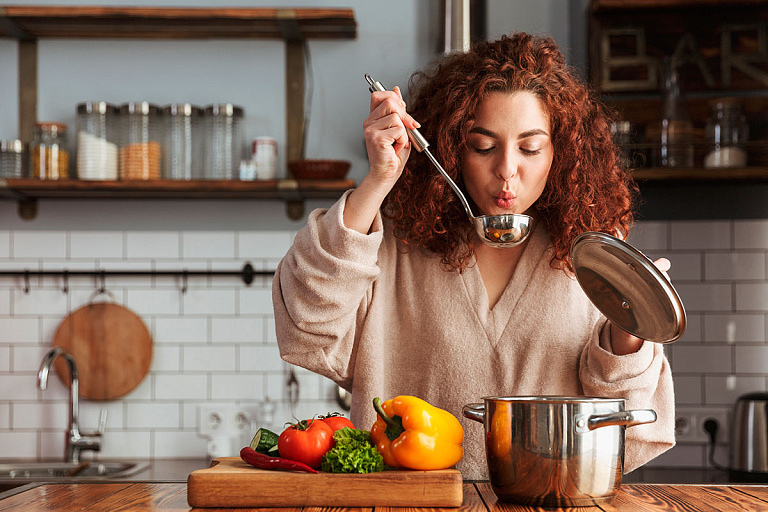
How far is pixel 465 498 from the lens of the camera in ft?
3.44

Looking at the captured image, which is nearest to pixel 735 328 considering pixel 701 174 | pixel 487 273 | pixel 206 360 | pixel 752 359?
pixel 752 359

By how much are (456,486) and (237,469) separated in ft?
0.94

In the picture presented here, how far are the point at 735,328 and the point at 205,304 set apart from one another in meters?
1.85

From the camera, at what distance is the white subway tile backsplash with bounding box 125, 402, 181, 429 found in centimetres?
275

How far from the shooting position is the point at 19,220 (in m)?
2.81

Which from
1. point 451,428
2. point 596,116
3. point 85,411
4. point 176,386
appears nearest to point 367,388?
point 451,428

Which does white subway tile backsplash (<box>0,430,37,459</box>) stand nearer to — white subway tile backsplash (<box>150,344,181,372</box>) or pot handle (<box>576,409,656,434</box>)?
white subway tile backsplash (<box>150,344,181,372</box>)

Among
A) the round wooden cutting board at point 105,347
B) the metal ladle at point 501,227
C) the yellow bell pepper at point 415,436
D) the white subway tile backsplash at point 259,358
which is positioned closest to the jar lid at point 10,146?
the round wooden cutting board at point 105,347

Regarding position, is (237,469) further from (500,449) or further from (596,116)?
(596,116)

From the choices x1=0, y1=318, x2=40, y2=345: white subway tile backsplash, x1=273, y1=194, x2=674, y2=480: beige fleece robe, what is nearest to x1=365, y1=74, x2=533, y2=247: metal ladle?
x1=273, y1=194, x2=674, y2=480: beige fleece robe

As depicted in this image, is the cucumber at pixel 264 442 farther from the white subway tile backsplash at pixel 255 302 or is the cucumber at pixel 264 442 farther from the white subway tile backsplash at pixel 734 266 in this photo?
the white subway tile backsplash at pixel 734 266

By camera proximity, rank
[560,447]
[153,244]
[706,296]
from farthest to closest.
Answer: [153,244], [706,296], [560,447]

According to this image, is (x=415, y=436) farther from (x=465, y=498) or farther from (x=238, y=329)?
(x=238, y=329)

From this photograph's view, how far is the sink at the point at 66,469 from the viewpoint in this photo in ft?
8.25
